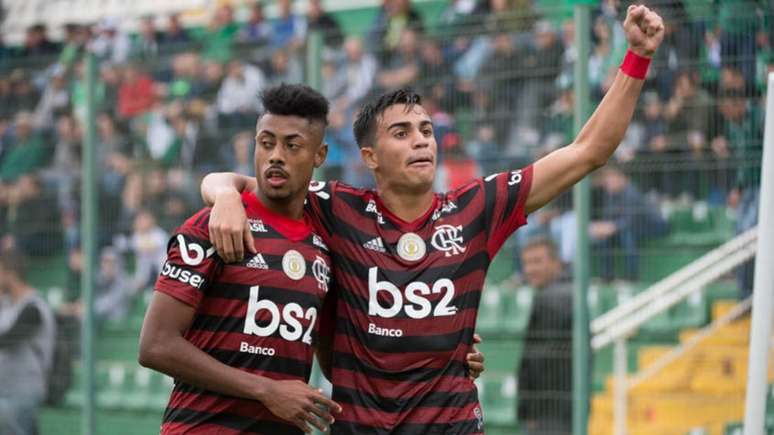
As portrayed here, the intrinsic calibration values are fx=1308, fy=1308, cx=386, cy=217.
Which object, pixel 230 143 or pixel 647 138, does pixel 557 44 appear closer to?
pixel 647 138

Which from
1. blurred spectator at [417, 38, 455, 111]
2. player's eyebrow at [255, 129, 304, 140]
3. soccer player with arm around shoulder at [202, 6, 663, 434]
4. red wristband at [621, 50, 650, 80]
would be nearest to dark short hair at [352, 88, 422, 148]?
soccer player with arm around shoulder at [202, 6, 663, 434]

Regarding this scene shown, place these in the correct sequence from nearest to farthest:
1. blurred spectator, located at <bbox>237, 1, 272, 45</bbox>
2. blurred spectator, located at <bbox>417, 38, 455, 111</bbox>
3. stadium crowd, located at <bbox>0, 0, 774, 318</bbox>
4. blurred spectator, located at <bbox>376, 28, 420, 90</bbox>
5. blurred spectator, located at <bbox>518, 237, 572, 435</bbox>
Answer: stadium crowd, located at <bbox>0, 0, 774, 318</bbox>
blurred spectator, located at <bbox>518, 237, 572, 435</bbox>
blurred spectator, located at <bbox>417, 38, 455, 111</bbox>
blurred spectator, located at <bbox>376, 28, 420, 90</bbox>
blurred spectator, located at <bbox>237, 1, 272, 45</bbox>

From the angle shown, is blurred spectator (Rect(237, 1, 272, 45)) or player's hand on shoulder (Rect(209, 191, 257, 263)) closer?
player's hand on shoulder (Rect(209, 191, 257, 263))

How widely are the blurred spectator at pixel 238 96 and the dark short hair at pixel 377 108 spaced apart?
3.60 m

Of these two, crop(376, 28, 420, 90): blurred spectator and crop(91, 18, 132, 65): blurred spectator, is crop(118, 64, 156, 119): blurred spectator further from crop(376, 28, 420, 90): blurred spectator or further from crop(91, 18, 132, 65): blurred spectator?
crop(91, 18, 132, 65): blurred spectator

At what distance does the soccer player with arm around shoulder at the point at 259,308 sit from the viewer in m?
4.47

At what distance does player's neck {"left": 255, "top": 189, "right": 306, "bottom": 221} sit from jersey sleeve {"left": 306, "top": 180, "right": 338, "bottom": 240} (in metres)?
0.12

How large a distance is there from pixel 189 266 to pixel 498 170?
3.53 metres

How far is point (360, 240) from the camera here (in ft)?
16.1

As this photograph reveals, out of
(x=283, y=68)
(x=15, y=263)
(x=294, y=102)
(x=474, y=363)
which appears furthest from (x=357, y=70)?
(x=474, y=363)

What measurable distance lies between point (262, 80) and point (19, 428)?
3.12 meters

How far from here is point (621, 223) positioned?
7.40 meters

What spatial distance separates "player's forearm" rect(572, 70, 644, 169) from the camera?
471cm

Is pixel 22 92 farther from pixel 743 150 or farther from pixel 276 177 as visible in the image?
pixel 276 177
